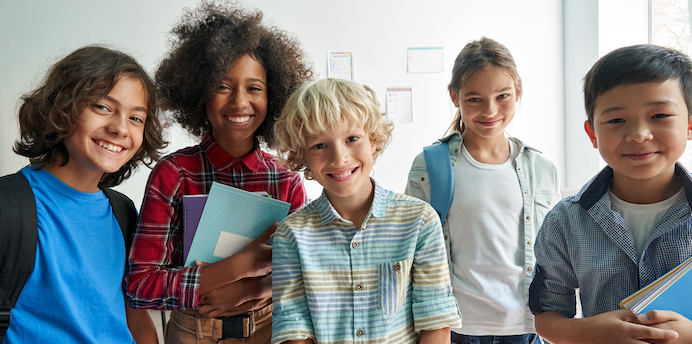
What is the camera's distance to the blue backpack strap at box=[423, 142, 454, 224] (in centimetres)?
144

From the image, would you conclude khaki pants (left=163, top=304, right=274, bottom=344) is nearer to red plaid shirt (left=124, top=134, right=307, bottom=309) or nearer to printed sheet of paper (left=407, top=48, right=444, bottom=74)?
red plaid shirt (left=124, top=134, right=307, bottom=309)

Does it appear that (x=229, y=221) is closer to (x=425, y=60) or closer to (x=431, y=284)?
(x=431, y=284)

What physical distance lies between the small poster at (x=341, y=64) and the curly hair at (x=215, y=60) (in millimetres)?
2045

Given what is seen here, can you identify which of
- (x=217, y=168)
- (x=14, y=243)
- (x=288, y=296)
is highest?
(x=217, y=168)

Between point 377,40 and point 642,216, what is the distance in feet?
9.24

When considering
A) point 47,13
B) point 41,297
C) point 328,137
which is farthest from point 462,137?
point 47,13

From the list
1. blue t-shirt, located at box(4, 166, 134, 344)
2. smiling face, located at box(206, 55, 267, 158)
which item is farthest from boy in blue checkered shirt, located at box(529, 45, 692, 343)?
blue t-shirt, located at box(4, 166, 134, 344)

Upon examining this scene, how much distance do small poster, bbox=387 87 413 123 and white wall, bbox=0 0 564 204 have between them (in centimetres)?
5

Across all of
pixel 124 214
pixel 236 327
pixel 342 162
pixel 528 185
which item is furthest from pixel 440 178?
pixel 124 214

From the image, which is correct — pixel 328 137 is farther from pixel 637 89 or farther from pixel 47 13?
pixel 47 13

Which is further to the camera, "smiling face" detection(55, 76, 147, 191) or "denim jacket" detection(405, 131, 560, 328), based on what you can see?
"denim jacket" detection(405, 131, 560, 328)

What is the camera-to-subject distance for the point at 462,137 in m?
1.57

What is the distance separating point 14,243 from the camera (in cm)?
98

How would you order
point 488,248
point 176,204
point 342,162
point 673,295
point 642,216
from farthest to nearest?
Answer: 1. point 488,248
2. point 176,204
3. point 342,162
4. point 642,216
5. point 673,295
